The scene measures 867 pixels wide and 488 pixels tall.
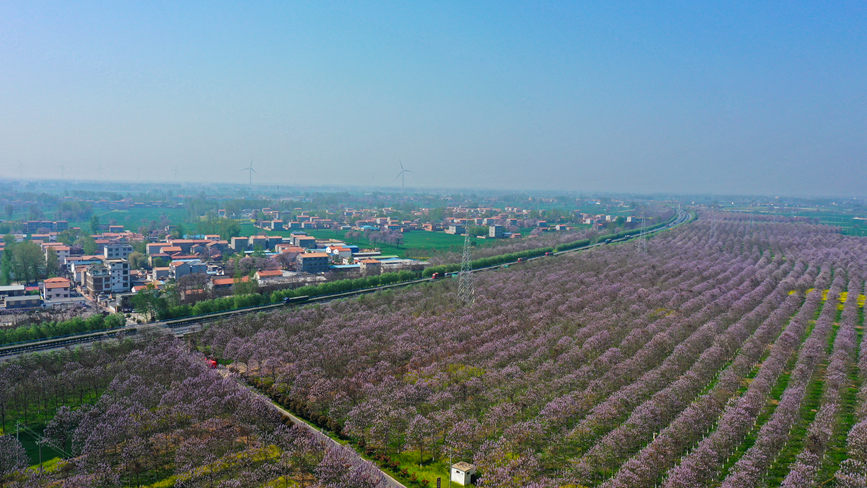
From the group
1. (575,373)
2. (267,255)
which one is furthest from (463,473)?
(267,255)

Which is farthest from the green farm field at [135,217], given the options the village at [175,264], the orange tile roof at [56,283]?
the orange tile roof at [56,283]

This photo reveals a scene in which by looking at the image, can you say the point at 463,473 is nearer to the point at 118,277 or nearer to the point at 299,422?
the point at 299,422

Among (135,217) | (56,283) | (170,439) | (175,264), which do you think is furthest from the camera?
(135,217)

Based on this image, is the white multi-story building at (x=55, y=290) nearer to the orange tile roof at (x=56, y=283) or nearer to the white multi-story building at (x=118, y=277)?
the orange tile roof at (x=56, y=283)

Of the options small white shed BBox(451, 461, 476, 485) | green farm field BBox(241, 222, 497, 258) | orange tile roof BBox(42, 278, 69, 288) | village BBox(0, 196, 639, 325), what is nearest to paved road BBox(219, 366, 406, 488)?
small white shed BBox(451, 461, 476, 485)

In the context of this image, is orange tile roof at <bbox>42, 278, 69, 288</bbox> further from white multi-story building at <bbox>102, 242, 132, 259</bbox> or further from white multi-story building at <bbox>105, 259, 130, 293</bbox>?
white multi-story building at <bbox>102, 242, 132, 259</bbox>

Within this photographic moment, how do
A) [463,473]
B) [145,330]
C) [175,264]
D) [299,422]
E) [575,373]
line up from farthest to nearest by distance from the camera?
1. [175,264]
2. [145,330]
3. [575,373]
4. [299,422]
5. [463,473]
